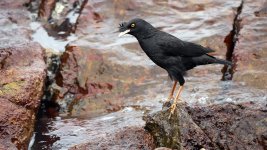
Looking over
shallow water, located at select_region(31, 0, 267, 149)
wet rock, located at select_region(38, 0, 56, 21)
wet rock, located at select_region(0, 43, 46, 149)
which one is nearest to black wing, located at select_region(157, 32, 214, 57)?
shallow water, located at select_region(31, 0, 267, 149)

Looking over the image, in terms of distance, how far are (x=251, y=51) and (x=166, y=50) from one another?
3.31m

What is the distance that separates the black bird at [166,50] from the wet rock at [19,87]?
1.75m

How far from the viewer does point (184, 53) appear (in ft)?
26.8

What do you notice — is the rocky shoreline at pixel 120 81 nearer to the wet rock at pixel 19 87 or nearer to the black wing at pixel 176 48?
the wet rock at pixel 19 87

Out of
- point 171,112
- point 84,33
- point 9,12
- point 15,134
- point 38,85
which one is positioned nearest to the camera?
point 171,112

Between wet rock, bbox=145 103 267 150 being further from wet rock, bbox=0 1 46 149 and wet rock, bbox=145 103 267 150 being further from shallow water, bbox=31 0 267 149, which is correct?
wet rock, bbox=0 1 46 149

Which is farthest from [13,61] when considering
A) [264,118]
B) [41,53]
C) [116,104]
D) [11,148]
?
[264,118]

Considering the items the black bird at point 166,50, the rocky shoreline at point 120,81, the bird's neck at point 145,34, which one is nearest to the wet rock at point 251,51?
the rocky shoreline at point 120,81

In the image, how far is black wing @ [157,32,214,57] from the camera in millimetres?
7953

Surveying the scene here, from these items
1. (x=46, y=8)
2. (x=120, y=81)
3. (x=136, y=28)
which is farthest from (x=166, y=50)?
(x=46, y=8)

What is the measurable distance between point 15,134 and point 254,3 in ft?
21.1

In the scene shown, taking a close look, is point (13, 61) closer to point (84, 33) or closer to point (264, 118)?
point (84, 33)

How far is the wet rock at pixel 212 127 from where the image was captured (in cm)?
724

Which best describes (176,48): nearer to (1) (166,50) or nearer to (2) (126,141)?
(1) (166,50)
